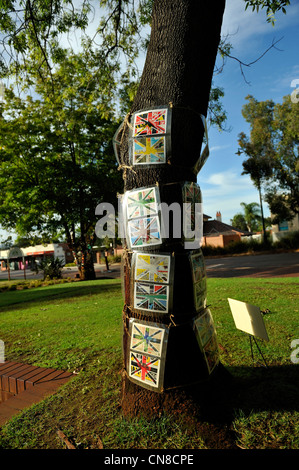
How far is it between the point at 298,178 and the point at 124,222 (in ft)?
101

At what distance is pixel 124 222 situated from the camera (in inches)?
86.3

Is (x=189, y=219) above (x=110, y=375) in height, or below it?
above

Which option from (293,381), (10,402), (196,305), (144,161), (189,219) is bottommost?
(10,402)

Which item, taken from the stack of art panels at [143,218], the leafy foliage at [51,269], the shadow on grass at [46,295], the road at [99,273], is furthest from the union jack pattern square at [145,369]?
the leafy foliage at [51,269]

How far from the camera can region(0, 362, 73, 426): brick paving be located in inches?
97.1

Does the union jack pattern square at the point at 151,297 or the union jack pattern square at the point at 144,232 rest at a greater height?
the union jack pattern square at the point at 144,232

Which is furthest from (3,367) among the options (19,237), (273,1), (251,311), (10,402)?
(19,237)

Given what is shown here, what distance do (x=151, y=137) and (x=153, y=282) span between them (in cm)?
101

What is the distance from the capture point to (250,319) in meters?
2.51

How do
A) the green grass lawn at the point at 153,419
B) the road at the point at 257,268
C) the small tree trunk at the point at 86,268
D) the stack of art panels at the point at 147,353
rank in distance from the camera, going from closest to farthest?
1. the green grass lawn at the point at 153,419
2. the stack of art panels at the point at 147,353
3. the road at the point at 257,268
4. the small tree trunk at the point at 86,268

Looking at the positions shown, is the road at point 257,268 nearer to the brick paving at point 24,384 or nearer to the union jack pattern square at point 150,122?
the brick paving at point 24,384

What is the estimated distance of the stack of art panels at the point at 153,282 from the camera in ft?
6.52

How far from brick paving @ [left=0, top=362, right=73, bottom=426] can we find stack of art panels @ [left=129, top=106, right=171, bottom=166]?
209cm
